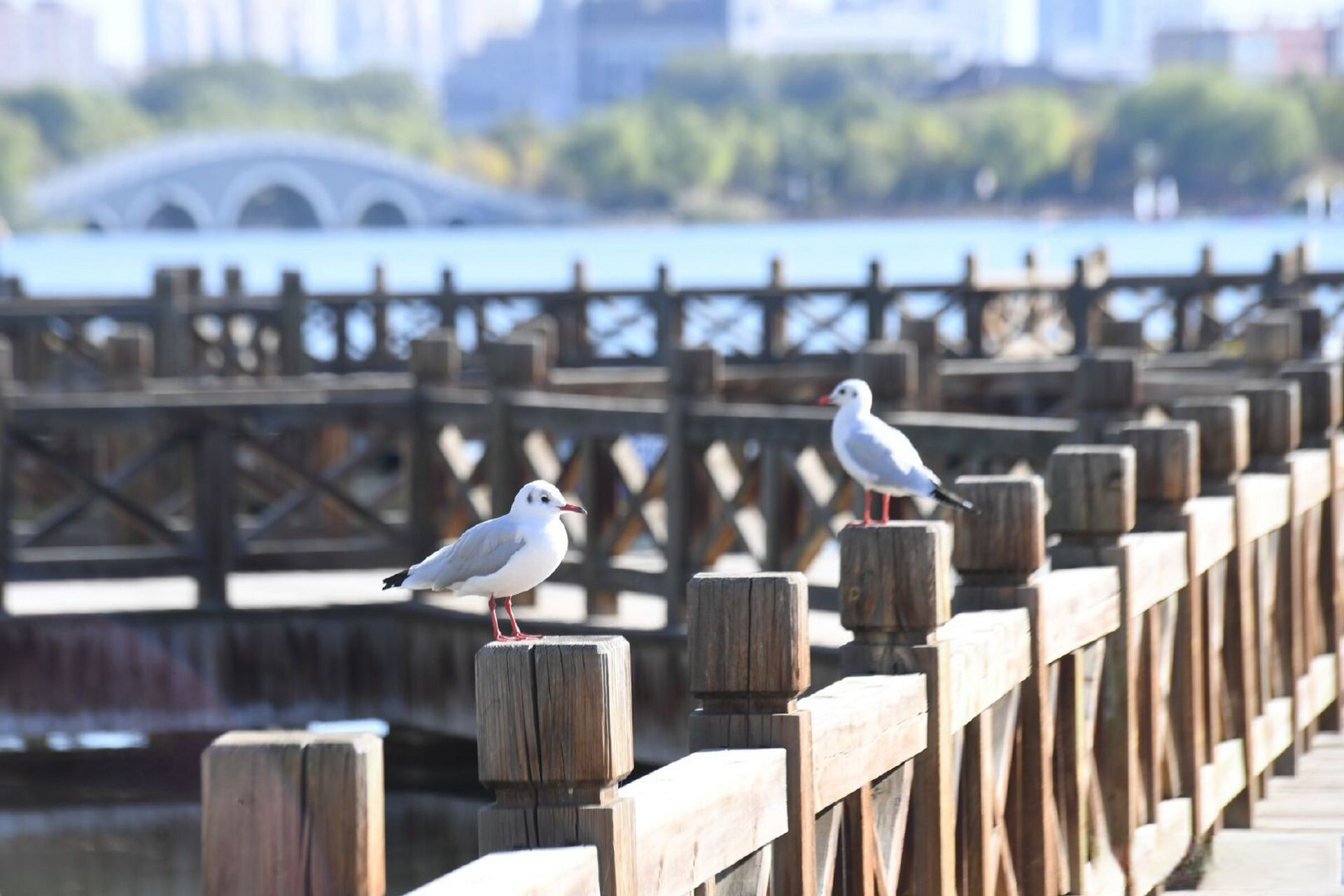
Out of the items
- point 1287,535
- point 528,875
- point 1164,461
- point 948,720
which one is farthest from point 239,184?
point 528,875

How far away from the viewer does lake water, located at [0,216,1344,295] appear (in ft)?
248

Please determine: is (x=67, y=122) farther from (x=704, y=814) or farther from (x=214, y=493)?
(x=704, y=814)

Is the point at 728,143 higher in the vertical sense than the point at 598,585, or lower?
higher

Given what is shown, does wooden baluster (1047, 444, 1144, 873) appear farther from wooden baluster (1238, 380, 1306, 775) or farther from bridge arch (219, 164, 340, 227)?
bridge arch (219, 164, 340, 227)

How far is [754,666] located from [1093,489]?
233cm

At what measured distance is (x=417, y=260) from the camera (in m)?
110

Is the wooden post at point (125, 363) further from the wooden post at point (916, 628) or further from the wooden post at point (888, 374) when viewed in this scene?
the wooden post at point (916, 628)

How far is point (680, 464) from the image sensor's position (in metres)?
10.1

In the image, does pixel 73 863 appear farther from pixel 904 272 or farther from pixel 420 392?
pixel 904 272

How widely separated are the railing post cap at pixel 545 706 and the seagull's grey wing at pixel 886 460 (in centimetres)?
341

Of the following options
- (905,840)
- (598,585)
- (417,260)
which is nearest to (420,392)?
(598,585)

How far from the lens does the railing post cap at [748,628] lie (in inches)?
145

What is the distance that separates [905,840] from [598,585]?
5849 mm

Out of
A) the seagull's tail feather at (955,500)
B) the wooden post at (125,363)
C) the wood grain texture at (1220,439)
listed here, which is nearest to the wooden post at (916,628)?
the seagull's tail feather at (955,500)
